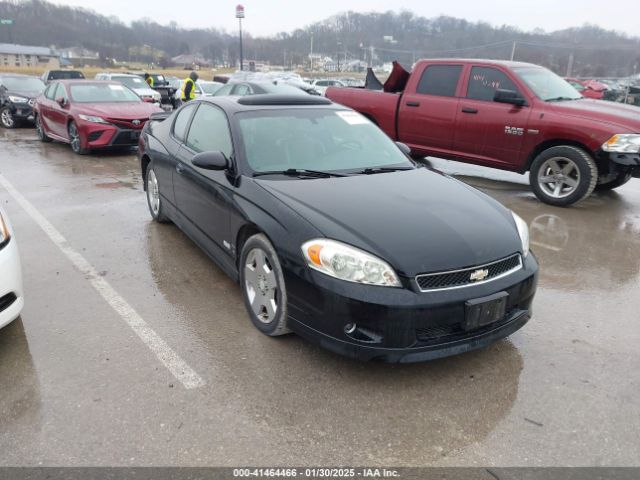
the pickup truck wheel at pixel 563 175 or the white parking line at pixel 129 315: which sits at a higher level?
the pickup truck wheel at pixel 563 175

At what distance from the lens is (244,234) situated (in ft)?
11.6

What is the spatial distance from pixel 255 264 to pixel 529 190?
5.76 meters

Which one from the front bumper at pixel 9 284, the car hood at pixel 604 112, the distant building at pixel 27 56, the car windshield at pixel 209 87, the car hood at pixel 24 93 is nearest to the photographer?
the front bumper at pixel 9 284

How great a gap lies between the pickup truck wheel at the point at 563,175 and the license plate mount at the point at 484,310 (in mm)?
4422

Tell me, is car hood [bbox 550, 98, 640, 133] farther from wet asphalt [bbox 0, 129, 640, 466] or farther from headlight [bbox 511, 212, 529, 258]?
headlight [bbox 511, 212, 529, 258]

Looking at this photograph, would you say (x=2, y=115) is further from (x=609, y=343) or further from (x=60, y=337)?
(x=609, y=343)

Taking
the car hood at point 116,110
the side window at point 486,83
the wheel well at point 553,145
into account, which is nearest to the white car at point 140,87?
the car hood at point 116,110

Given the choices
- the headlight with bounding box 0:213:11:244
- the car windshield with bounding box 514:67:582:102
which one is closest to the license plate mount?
the headlight with bounding box 0:213:11:244

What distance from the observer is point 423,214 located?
10.4ft

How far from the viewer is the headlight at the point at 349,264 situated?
2744 millimetres

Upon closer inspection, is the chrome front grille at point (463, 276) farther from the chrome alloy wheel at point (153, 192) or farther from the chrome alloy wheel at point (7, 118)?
the chrome alloy wheel at point (7, 118)

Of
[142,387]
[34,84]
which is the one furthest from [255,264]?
[34,84]

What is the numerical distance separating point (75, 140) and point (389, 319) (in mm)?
9409

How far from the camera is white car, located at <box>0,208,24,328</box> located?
2.99m
